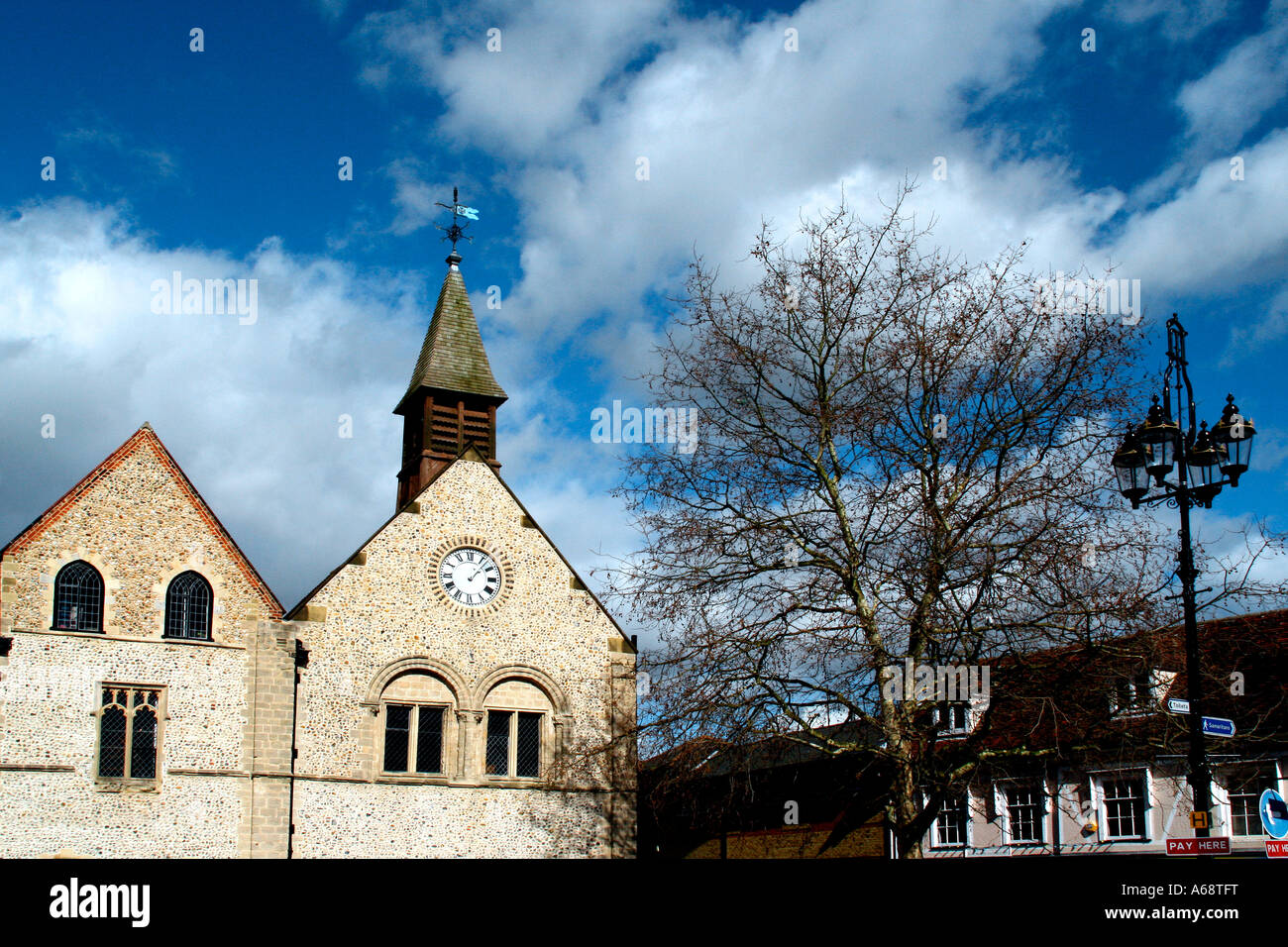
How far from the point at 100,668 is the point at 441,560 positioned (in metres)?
7.90

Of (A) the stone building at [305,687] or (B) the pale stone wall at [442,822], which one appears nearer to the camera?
(A) the stone building at [305,687]

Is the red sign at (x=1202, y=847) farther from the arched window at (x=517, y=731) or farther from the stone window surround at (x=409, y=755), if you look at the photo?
the arched window at (x=517, y=731)

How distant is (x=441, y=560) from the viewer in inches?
1072

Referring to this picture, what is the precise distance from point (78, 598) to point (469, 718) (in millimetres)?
8881

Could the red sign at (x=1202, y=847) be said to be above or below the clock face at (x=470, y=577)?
below

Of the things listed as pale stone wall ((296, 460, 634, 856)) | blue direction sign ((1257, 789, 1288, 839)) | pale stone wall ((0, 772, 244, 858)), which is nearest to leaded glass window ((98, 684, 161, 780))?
pale stone wall ((0, 772, 244, 858))

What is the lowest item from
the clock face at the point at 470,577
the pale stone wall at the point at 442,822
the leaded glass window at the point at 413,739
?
the pale stone wall at the point at 442,822

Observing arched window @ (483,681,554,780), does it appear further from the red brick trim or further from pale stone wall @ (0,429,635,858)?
the red brick trim

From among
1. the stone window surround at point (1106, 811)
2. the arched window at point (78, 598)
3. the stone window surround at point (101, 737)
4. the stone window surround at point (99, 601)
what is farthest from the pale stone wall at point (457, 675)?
the stone window surround at point (1106, 811)

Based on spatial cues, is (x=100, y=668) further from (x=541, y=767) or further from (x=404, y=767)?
(x=541, y=767)

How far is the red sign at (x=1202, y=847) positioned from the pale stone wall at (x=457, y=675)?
58.6 feet

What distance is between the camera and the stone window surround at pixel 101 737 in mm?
22188
